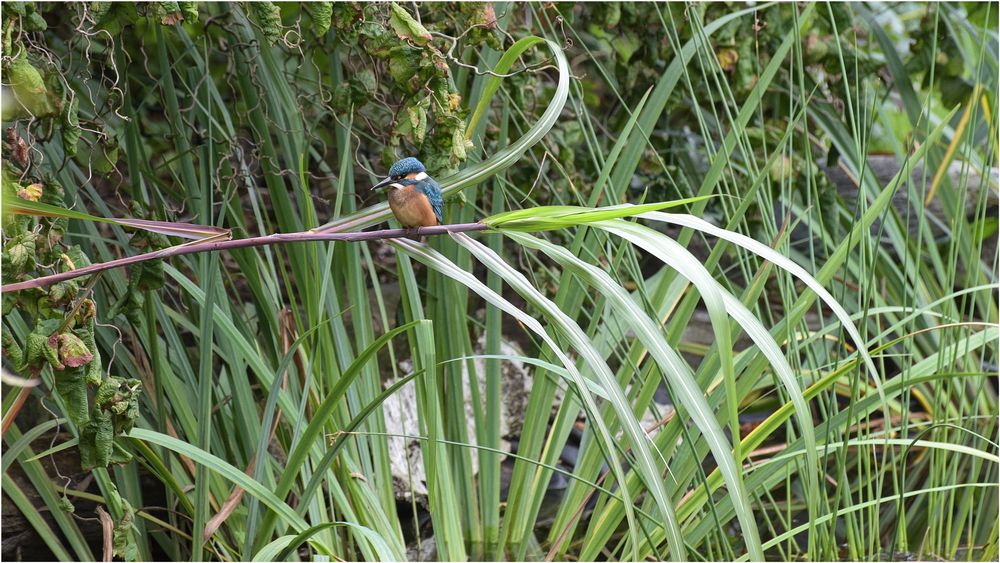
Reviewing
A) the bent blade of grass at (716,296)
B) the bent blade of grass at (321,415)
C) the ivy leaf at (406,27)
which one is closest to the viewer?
the bent blade of grass at (716,296)

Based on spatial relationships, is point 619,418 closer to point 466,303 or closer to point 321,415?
point 321,415

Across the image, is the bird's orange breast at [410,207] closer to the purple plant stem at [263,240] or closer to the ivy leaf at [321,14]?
the purple plant stem at [263,240]

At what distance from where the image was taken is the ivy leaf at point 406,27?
1206 mm

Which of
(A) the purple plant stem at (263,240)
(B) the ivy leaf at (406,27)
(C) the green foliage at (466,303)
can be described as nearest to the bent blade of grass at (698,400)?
(C) the green foliage at (466,303)

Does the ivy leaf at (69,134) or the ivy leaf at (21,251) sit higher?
the ivy leaf at (69,134)

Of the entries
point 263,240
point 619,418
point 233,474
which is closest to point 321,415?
point 233,474

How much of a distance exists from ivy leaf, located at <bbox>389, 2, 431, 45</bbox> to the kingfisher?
0.18 metres

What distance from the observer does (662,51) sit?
90.0 inches

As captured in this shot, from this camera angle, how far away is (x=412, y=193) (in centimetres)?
114

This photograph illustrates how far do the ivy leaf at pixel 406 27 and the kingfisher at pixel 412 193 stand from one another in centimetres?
18

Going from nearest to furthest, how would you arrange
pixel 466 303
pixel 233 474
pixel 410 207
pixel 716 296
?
pixel 716 296 → pixel 410 207 → pixel 233 474 → pixel 466 303

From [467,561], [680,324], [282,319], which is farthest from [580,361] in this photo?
[282,319]

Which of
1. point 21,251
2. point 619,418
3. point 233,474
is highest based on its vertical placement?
point 21,251

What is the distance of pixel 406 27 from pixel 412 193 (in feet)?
0.80
